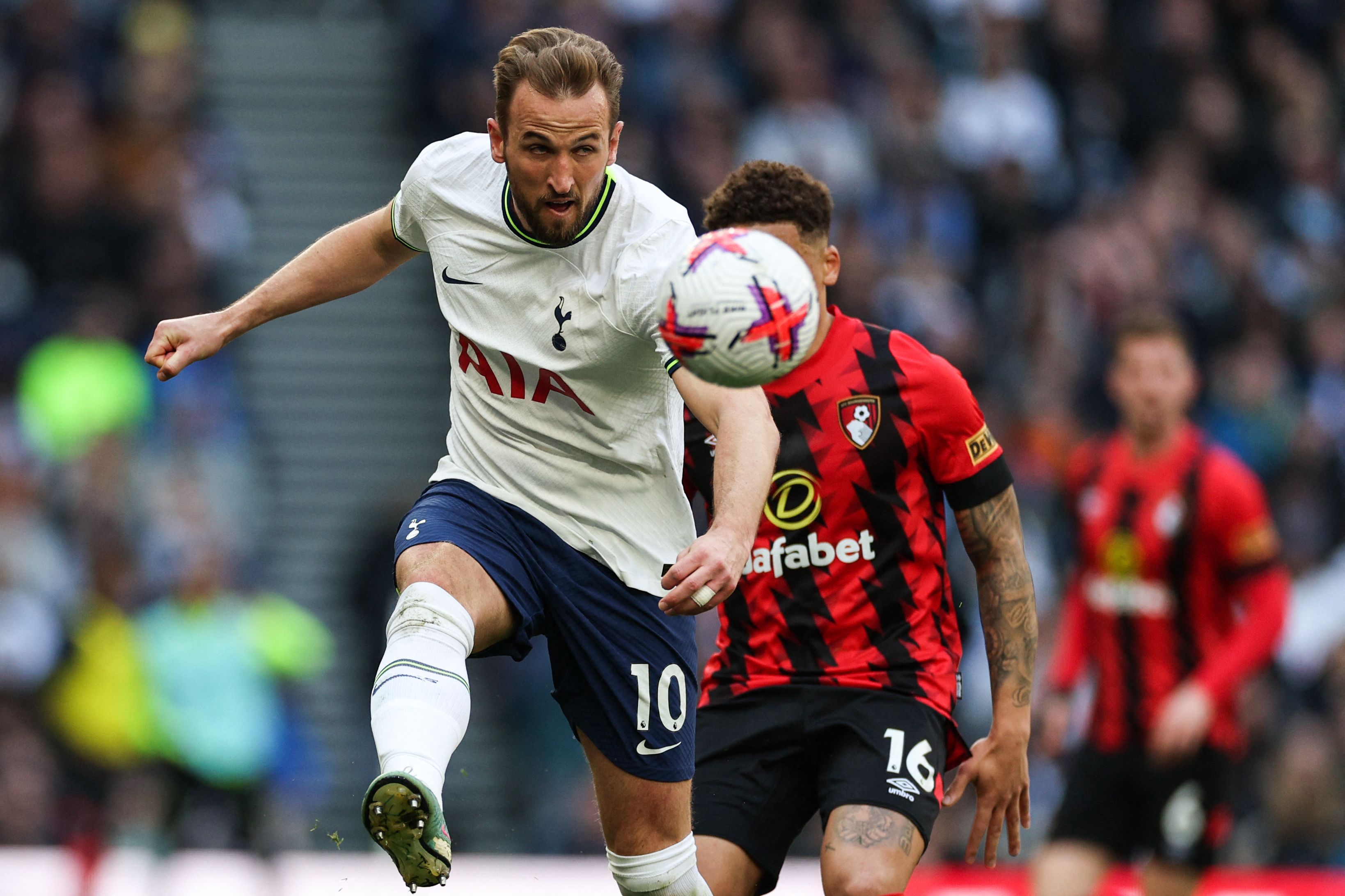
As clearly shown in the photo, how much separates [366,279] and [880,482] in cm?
166

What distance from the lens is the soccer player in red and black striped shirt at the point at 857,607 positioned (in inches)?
209

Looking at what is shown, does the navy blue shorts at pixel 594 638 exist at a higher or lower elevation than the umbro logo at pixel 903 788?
higher

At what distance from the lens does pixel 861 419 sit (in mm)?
5434

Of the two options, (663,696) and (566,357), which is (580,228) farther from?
(663,696)

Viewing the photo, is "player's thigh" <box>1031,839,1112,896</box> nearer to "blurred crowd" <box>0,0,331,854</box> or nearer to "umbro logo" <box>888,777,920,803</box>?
"umbro logo" <box>888,777,920,803</box>

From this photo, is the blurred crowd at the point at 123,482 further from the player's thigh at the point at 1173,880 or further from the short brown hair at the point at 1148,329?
the short brown hair at the point at 1148,329

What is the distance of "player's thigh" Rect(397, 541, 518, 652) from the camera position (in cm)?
447

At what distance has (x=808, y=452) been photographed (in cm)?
545

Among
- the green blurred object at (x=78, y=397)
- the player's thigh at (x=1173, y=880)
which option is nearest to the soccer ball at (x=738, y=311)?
the player's thigh at (x=1173, y=880)

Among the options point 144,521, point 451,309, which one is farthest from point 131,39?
point 451,309

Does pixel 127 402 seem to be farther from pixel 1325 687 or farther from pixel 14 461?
pixel 1325 687

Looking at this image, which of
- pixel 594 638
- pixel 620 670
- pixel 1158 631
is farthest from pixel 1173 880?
pixel 594 638

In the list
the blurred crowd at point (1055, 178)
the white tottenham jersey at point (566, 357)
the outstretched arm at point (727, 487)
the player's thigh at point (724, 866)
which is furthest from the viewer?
A: the blurred crowd at point (1055, 178)

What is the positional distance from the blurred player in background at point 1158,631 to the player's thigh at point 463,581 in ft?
11.1
